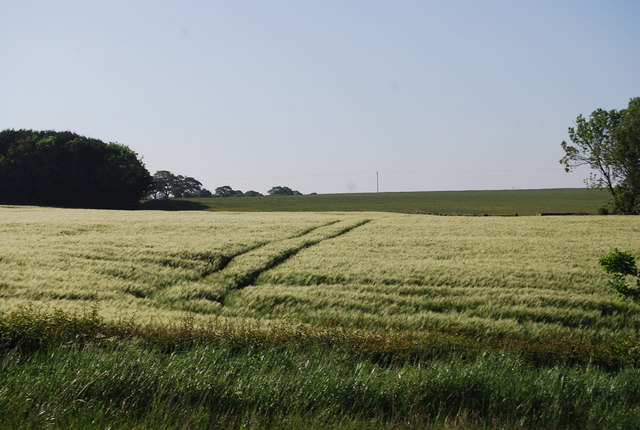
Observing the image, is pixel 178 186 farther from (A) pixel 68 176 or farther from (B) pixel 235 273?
(B) pixel 235 273

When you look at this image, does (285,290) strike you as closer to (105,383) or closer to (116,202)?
(105,383)

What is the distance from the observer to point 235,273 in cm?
1778

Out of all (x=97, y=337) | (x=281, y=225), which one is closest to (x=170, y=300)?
(x=97, y=337)

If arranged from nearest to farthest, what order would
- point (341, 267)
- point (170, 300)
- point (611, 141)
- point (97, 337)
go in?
point (97, 337), point (170, 300), point (341, 267), point (611, 141)

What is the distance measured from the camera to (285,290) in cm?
1523

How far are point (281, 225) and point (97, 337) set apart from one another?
84.1 ft

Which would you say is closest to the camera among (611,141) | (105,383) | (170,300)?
(105,383)

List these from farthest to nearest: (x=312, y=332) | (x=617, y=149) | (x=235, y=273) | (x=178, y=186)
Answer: (x=178, y=186)
(x=617, y=149)
(x=235, y=273)
(x=312, y=332)

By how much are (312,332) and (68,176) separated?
81.9 m

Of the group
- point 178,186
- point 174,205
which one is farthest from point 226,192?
point 174,205

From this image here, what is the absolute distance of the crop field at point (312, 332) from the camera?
6.12m

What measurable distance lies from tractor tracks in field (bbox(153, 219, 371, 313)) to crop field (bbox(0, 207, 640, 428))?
0.10m

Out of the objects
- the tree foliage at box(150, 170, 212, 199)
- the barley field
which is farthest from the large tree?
the tree foliage at box(150, 170, 212, 199)

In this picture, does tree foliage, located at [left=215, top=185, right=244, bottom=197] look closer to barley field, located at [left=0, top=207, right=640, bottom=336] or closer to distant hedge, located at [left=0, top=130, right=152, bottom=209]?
distant hedge, located at [left=0, top=130, right=152, bottom=209]
